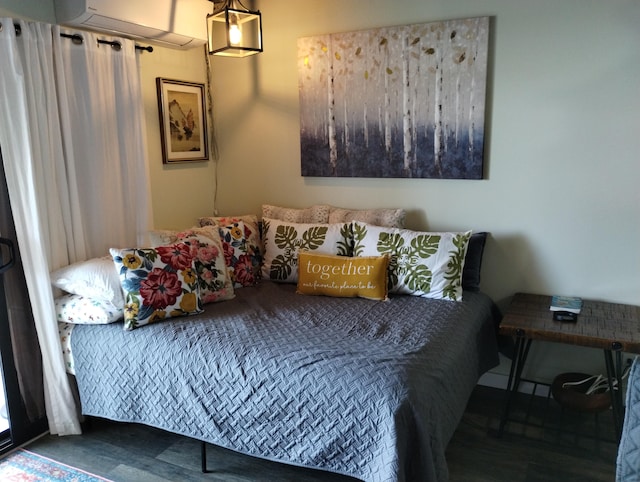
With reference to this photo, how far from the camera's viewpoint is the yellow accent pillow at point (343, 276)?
2783 mm

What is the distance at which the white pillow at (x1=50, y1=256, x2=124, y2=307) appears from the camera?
242cm

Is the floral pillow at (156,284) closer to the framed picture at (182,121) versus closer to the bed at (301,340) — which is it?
the bed at (301,340)

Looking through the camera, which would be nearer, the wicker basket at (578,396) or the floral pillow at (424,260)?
the wicker basket at (578,396)

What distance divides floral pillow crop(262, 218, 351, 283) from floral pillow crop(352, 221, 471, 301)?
0.21 metres

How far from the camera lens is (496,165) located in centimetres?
287

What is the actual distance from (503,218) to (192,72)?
7.29 ft

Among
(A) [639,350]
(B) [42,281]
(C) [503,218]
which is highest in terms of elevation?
(C) [503,218]

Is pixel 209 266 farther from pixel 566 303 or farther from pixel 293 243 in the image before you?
pixel 566 303

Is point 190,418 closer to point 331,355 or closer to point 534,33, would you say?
point 331,355

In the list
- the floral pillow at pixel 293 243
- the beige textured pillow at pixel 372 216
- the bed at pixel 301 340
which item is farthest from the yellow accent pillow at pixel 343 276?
the beige textured pillow at pixel 372 216

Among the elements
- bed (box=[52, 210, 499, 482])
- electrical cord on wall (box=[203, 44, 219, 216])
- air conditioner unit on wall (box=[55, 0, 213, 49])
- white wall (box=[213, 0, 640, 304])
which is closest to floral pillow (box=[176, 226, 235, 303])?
bed (box=[52, 210, 499, 482])

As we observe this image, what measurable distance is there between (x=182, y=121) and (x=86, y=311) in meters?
1.47

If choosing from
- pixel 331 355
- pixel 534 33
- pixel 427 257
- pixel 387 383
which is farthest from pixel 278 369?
pixel 534 33

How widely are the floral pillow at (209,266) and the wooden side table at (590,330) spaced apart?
1450mm
